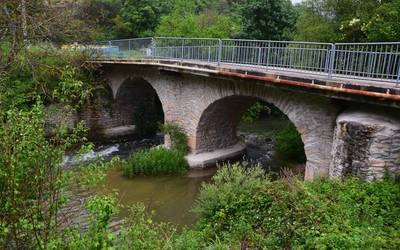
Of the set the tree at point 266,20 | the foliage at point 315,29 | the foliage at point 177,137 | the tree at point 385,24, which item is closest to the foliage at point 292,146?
the foliage at point 315,29

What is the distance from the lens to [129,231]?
4785 mm

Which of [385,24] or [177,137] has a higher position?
[385,24]

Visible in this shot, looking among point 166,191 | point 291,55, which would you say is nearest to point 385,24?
point 291,55

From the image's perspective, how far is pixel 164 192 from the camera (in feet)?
41.4

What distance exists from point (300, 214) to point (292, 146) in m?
9.00

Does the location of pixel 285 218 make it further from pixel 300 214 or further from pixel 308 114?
pixel 308 114

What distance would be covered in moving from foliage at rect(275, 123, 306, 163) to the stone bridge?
1770mm

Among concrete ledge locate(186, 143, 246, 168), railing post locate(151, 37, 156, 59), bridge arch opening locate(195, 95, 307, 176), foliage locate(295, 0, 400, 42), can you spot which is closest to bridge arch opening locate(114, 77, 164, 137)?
railing post locate(151, 37, 156, 59)

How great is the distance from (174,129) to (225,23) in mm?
10938

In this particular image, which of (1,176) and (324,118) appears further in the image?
(324,118)

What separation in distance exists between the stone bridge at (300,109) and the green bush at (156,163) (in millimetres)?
641

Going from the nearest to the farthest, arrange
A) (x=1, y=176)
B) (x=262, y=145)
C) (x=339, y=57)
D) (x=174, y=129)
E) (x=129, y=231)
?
(x=1, y=176) → (x=129, y=231) → (x=339, y=57) → (x=174, y=129) → (x=262, y=145)

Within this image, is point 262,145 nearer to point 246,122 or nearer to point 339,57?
point 246,122

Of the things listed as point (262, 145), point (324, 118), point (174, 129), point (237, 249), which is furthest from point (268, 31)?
point (237, 249)
